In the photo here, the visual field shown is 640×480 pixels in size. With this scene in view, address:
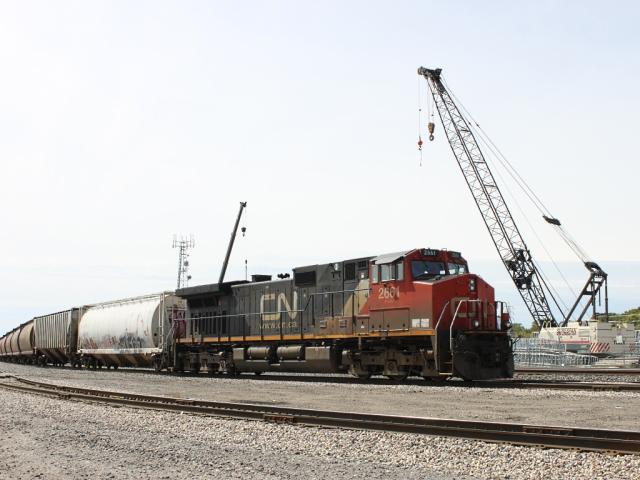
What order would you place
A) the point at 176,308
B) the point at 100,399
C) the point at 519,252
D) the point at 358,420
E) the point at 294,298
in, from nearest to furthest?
1. the point at 358,420
2. the point at 100,399
3. the point at 294,298
4. the point at 176,308
5. the point at 519,252

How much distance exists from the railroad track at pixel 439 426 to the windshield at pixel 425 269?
7618 millimetres

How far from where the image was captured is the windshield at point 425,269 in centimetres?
1964

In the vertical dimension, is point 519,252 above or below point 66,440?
above

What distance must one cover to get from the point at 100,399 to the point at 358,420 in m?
7.48

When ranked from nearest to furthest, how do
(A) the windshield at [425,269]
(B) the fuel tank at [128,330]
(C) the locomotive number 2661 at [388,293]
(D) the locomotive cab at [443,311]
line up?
(D) the locomotive cab at [443,311]
(A) the windshield at [425,269]
(C) the locomotive number 2661 at [388,293]
(B) the fuel tank at [128,330]

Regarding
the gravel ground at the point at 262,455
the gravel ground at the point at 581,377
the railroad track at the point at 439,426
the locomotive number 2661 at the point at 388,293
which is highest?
the locomotive number 2661 at the point at 388,293

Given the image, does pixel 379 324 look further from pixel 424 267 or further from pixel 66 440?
pixel 66 440

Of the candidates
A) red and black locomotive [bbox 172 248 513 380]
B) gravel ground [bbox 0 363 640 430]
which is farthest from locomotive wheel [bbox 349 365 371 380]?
gravel ground [bbox 0 363 640 430]

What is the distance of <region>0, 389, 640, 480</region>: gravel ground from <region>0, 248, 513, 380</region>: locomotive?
8.27 m

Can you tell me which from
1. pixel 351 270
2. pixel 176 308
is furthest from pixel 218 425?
pixel 176 308

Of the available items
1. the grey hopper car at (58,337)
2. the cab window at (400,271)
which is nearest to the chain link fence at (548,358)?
the cab window at (400,271)

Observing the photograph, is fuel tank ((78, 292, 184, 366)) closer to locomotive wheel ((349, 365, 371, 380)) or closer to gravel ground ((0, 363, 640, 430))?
gravel ground ((0, 363, 640, 430))

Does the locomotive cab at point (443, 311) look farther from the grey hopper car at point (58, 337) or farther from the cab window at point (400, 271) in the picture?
the grey hopper car at point (58, 337)

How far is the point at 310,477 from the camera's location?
7422 millimetres
